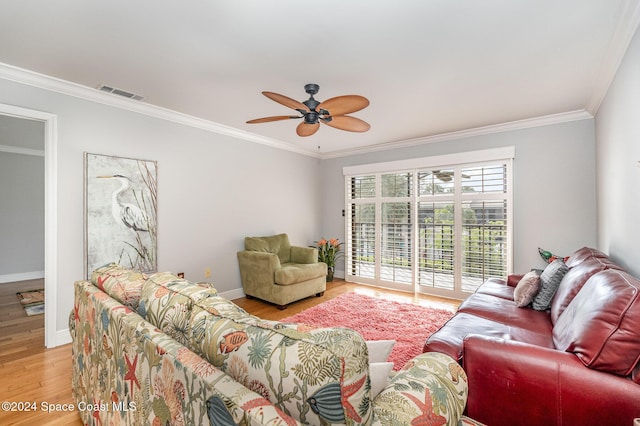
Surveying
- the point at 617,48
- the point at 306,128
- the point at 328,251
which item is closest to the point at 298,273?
the point at 328,251

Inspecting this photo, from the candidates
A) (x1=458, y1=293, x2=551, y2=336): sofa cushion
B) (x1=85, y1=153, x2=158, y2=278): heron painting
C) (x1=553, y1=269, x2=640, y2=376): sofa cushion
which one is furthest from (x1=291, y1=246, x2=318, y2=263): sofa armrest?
(x1=553, y1=269, x2=640, y2=376): sofa cushion

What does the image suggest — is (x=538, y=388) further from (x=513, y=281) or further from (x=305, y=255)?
(x=305, y=255)

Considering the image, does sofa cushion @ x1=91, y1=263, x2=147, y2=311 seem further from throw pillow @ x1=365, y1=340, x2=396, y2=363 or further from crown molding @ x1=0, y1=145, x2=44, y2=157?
crown molding @ x1=0, y1=145, x2=44, y2=157

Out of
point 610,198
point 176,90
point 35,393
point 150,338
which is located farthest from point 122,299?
point 610,198

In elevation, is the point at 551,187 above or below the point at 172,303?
above

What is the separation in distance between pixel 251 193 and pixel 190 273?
4.84 feet

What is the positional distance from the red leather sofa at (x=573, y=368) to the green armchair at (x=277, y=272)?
243 cm

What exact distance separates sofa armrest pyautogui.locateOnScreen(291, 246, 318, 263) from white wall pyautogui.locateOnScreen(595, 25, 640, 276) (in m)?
3.38

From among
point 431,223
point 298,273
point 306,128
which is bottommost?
point 298,273

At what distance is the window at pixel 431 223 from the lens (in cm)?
397

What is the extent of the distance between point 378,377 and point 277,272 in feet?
9.70

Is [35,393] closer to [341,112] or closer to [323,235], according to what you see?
[341,112]

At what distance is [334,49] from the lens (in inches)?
85.6

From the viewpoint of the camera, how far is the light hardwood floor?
182cm
